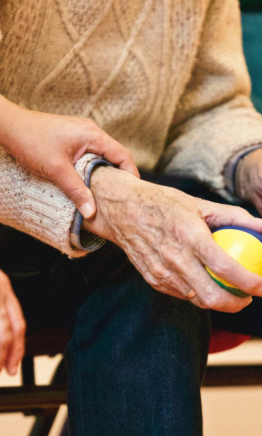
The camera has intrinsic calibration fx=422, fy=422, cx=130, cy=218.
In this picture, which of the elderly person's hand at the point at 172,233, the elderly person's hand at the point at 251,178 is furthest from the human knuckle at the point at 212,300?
the elderly person's hand at the point at 251,178

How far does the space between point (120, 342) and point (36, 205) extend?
0.74 ft

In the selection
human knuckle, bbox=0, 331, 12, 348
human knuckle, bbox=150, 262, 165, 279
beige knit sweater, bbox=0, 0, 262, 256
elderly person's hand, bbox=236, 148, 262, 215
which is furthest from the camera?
elderly person's hand, bbox=236, 148, 262, 215

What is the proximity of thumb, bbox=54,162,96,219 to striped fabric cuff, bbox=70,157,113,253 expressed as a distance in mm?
16

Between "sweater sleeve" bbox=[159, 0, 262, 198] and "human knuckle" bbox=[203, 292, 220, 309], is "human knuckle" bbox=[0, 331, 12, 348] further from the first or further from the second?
"sweater sleeve" bbox=[159, 0, 262, 198]

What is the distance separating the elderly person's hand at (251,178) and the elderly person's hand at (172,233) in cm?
26

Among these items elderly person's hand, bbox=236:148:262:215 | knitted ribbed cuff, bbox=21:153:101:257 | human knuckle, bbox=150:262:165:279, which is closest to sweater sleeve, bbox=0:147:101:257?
knitted ribbed cuff, bbox=21:153:101:257

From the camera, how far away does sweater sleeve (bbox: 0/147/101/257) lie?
0.58 m

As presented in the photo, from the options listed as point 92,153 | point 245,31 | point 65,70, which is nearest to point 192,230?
point 92,153

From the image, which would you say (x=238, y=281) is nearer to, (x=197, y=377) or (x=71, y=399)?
(x=197, y=377)

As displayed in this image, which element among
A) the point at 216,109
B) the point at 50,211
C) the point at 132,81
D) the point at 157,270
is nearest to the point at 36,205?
the point at 50,211

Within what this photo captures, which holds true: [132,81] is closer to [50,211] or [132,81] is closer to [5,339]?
[50,211]

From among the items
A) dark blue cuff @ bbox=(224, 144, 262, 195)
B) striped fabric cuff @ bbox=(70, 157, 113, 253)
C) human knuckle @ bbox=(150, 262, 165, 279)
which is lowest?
human knuckle @ bbox=(150, 262, 165, 279)

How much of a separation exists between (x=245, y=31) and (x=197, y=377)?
910mm

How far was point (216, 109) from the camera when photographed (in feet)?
3.00
